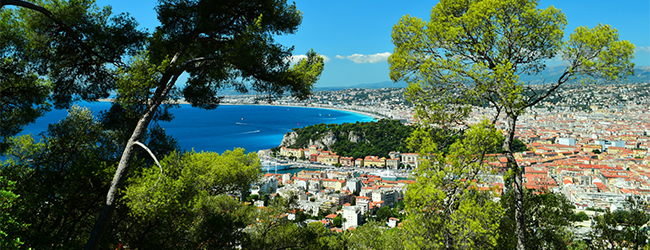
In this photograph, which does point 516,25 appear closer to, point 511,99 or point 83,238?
point 511,99

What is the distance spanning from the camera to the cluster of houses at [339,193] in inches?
908

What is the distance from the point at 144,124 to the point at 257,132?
65.9 m

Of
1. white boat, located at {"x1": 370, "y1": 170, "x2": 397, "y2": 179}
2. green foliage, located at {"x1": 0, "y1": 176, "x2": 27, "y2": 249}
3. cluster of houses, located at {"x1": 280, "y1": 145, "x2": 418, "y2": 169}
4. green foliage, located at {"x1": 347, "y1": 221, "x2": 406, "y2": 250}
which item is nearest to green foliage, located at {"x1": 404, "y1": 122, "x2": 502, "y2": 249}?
green foliage, located at {"x1": 0, "y1": 176, "x2": 27, "y2": 249}

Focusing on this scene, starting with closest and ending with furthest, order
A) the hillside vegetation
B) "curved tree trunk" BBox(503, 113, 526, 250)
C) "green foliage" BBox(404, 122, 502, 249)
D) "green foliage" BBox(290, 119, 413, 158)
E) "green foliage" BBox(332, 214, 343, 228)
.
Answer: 1. "green foliage" BBox(404, 122, 502, 249)
2. "curved tree trunk" BBox(503, 113, 526, 250)
3. "green foliage" BBox(332, 214, 343, 228)
4. "green foliage" BBox(290, 119, 413, 158)
5. the hillside vegetation

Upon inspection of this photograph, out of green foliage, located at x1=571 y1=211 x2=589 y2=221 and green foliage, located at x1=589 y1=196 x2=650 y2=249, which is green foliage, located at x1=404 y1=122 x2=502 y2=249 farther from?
green foliage, located at x1=589 y1=196 x2=650 y2=249

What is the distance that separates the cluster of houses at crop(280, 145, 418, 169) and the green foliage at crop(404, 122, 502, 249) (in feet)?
142

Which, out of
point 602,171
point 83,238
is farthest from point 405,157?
point 83,238

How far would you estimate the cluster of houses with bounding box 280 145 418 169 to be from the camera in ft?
156

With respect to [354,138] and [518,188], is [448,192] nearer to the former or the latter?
[518,188]

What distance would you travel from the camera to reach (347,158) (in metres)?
49.7

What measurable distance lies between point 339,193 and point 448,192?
1159 inches

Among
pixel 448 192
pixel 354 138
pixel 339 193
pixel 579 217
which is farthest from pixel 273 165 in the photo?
pixel 448 192

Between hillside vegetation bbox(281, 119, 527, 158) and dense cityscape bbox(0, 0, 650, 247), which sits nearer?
dense cityscape bbox(0, 0, 650, 247)

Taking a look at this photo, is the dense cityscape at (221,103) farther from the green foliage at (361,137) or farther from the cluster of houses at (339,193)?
the green foliage at (361,137)
